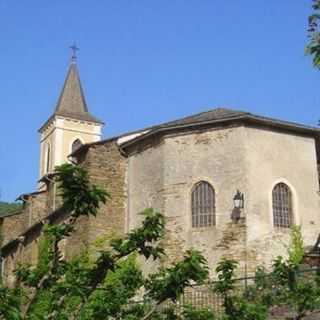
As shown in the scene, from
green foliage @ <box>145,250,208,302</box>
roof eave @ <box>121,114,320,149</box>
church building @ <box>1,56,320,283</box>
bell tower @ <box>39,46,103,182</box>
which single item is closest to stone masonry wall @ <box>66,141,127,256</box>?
church building @ <box>1,56,320,283</box>

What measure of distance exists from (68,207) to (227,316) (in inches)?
131

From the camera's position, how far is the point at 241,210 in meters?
22.5

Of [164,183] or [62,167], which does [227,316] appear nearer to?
[62,167]

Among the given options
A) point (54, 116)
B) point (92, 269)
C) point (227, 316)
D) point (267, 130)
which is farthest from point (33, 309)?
point (54, 116)

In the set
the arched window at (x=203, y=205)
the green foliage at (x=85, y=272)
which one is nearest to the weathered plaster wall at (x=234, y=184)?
the arched window at (x=203, y=205)

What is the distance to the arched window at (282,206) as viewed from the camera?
23.2 m

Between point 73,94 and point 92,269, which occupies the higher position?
point 73,94

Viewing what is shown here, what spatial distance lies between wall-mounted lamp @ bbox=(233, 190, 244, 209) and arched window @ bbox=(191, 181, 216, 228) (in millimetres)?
1027

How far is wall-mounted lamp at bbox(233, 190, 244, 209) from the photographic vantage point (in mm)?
22359

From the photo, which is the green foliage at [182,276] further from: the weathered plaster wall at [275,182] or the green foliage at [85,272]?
the weathered plaster wall at [275,182]

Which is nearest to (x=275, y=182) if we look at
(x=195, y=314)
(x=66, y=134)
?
(x=195, y=314)

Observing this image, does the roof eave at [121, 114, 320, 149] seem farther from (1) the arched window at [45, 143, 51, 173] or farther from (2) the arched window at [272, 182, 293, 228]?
(1) the arched window at [45, 143, 51, 173]

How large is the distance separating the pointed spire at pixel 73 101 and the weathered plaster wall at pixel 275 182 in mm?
39826

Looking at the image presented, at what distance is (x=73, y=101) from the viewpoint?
62969 mm
